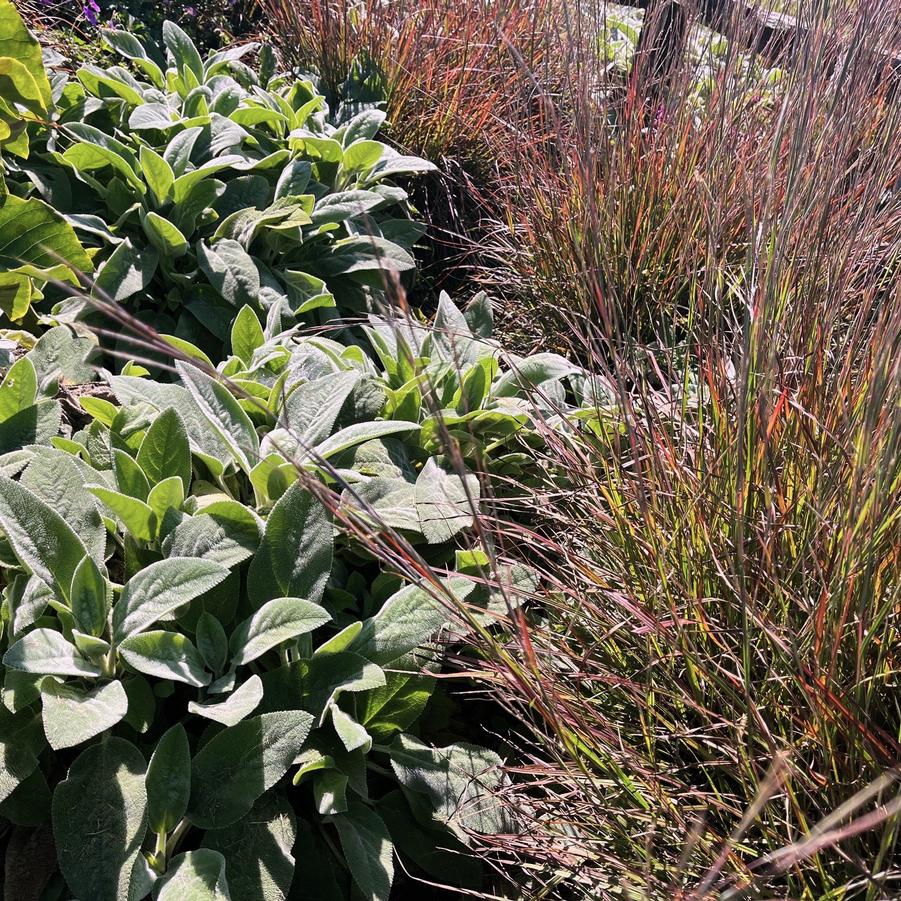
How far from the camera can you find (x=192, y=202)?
196cm

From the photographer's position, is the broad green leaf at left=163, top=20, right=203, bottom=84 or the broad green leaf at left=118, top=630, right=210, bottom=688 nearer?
the broad green leaf at left=118, top=630, right=210, bottom=688

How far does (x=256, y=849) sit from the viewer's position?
1.07 metres

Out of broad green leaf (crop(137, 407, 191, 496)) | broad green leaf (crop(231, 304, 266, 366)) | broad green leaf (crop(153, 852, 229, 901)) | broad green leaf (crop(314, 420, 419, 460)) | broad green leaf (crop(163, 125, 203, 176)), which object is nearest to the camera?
broad green leaf (crop(153, 852, 229, 901))

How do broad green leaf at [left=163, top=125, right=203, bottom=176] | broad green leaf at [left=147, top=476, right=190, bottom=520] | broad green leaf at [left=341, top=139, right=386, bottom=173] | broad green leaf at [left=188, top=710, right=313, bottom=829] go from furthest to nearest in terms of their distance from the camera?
broad green leaf at [left=341, top=139, right=386, bottom=173] → broad green leaf at [left=163, top=125, right=203, bottom=176] → broad green leaf at [left=147, top=476, right=190, bottom=520] → broad green leaf at [left=188, top=710, right=313, bottom=829]

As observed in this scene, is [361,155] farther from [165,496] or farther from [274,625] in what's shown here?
[274,625]

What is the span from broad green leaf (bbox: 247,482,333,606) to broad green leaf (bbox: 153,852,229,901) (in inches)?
13.4

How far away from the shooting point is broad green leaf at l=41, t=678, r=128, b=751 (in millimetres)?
962

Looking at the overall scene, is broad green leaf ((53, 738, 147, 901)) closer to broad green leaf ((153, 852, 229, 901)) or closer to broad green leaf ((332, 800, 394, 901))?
broad green leaf ((153, 852, 229, 901))

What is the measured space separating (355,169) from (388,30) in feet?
3.55

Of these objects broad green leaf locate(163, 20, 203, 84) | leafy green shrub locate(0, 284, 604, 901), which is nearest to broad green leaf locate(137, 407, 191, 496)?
leafy green shrub locate(0, 284, 604, 901)

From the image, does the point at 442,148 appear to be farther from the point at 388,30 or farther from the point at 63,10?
the point at 63,10

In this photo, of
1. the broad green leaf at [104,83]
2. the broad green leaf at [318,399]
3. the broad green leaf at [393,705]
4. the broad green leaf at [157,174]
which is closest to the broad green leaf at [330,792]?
the broad green leaf at [393,705]

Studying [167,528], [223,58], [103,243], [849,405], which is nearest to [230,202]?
[103,243]

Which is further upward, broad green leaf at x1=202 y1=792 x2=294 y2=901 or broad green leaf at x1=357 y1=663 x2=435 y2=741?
broad green leaf at x1=357 y1=663 x2=435 y2=741
